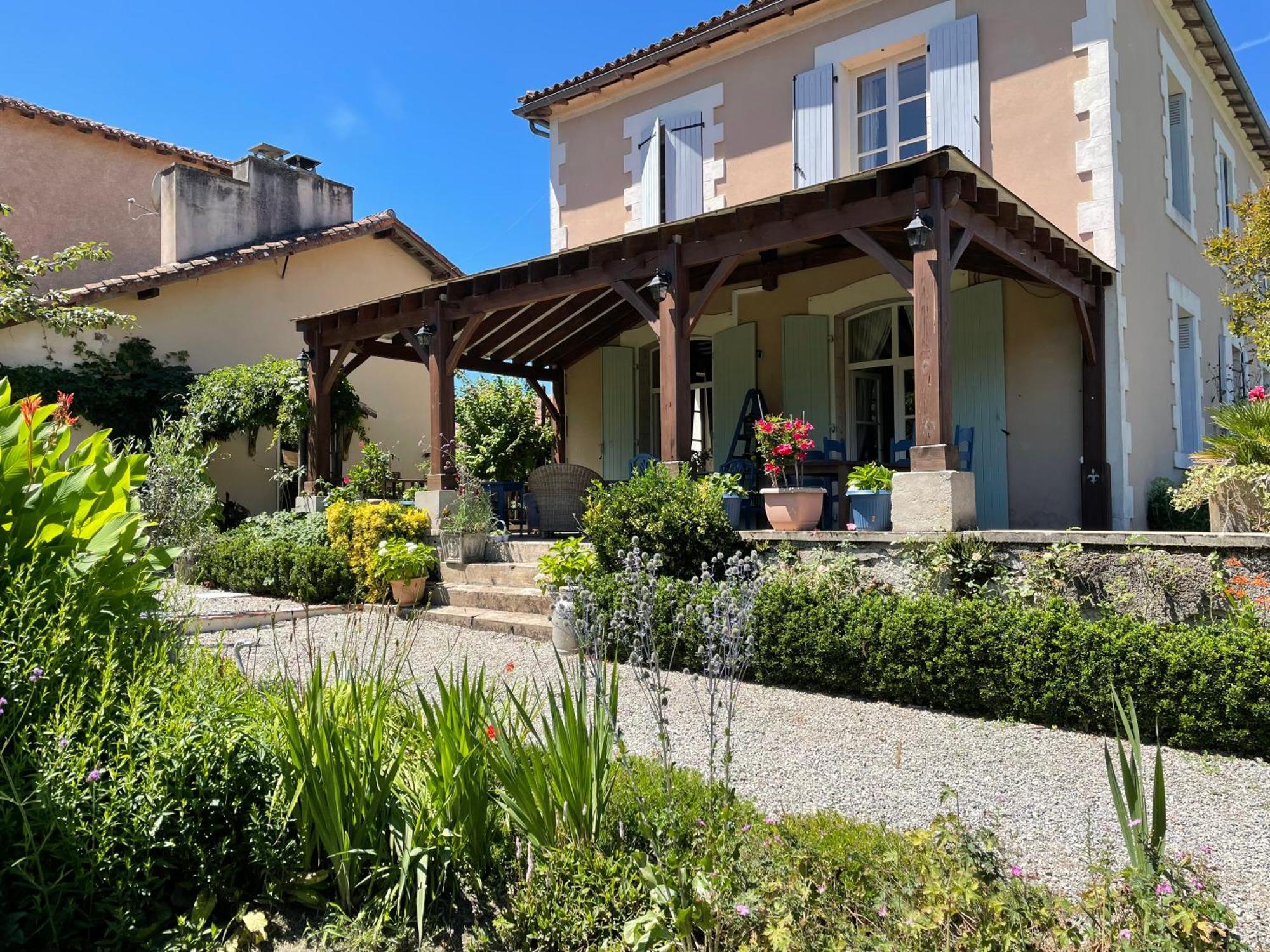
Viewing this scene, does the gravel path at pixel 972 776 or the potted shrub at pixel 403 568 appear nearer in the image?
the gravel path at pixel 972 776

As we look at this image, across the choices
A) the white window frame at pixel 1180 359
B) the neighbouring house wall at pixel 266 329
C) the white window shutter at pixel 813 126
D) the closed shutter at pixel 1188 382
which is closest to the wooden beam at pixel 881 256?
the white window shutter at pixel 813 126

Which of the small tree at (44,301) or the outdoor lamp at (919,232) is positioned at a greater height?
the small tree at (44,301)

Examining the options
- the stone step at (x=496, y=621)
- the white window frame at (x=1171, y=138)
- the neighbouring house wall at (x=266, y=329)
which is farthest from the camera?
the neighbouring house wall at (x=266, y=329)

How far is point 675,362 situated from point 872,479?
6.39 ft

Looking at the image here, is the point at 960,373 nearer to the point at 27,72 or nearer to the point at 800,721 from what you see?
the point at 800,721

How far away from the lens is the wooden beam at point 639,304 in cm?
729

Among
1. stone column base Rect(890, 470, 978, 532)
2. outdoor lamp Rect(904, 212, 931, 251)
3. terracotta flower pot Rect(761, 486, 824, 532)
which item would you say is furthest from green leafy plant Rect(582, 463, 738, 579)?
outdoor lamp Rect(904, 212, 931, 251)

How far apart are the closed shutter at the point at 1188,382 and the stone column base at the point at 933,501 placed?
528cm

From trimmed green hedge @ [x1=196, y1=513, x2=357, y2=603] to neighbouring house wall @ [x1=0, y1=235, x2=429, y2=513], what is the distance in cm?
316

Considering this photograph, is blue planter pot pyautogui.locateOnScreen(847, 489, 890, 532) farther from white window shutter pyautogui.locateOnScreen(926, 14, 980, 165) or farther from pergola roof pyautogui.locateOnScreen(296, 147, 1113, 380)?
white window shutter pyautogui.locateOnScreen(926, 14, 980, 165)

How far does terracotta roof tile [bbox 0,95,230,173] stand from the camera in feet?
44.0

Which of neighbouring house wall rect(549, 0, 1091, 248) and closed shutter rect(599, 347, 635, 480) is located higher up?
neighbouring house wall rect(549, 0, 1091, 248)

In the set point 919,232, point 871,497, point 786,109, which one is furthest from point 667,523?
point 786,109

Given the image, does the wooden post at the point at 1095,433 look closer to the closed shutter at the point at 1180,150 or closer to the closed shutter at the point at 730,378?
the closed shutter at the point at 1180,150
